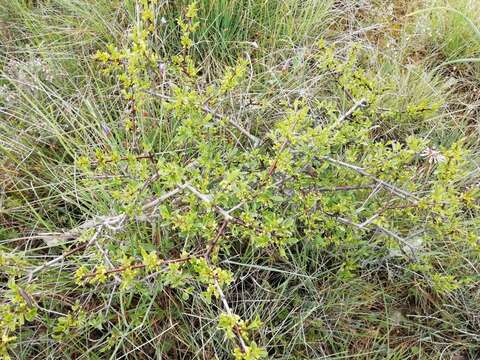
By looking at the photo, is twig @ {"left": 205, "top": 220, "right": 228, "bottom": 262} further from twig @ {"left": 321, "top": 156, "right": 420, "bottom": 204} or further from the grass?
twig @ {"left": 321, "top": 156, "right": 420, "bottom": 204}

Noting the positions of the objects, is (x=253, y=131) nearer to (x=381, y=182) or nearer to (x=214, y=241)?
(x=381, y=182)

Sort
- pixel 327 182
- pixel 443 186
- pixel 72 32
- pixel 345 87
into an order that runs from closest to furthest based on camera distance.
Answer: pixel 443 186
pixel 327 182
pixel 345 87
pixel 72 32

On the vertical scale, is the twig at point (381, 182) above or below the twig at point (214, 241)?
above

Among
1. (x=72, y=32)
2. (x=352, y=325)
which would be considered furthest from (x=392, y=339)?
(x=72, y=32)

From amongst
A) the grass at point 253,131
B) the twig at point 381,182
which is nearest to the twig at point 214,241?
the grass at point 253,131

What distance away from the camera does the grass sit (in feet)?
5.12

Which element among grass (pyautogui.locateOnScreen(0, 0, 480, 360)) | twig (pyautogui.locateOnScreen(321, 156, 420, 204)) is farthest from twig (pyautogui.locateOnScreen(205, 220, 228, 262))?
twig (pyautogui.locateOnScreen(321, 156, 420, 204))

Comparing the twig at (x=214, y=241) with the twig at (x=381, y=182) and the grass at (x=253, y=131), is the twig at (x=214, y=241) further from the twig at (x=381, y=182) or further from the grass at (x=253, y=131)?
the twig at (x=381, y=182)

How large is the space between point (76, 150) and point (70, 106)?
0.55 feet

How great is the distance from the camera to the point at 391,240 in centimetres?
157

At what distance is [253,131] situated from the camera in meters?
1.95

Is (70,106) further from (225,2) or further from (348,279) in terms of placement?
(348,279)

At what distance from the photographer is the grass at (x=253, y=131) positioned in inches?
61.4

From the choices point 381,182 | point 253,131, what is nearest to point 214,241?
point 381,182
